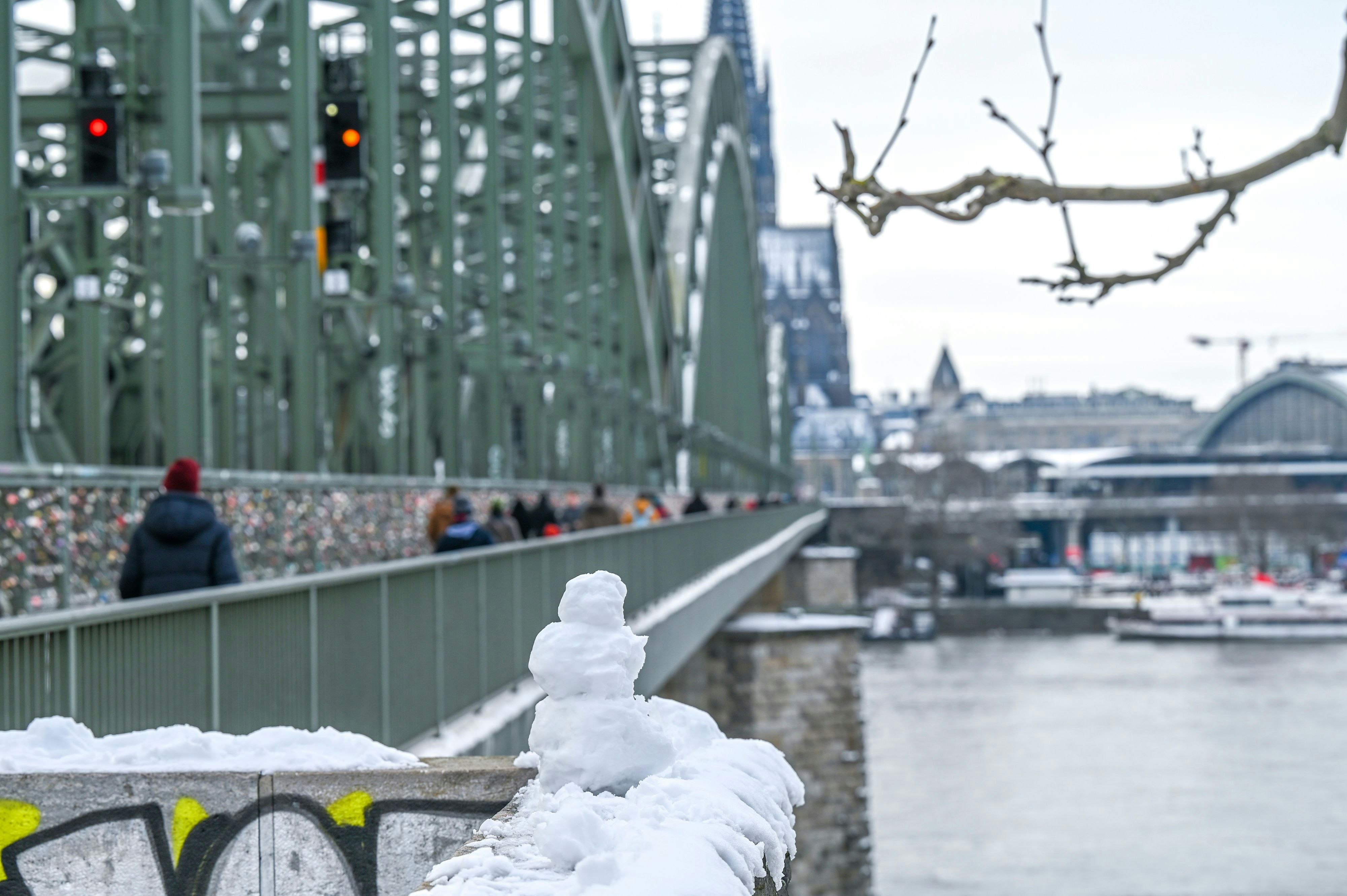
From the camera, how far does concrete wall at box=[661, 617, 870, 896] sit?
101ft

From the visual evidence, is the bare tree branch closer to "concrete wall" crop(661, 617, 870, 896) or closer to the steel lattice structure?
the steel lattice structure

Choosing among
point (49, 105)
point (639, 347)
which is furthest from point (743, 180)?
point (49, 105)

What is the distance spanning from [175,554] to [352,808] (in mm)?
4116

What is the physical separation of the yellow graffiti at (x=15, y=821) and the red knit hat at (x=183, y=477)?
3924 millimetres

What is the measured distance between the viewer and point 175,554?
26.8ft

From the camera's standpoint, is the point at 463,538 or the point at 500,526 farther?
the point at 500,526

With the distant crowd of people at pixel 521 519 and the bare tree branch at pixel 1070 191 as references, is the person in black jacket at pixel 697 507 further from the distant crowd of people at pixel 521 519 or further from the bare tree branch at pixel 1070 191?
the bare tree branch at pixel 1070 191

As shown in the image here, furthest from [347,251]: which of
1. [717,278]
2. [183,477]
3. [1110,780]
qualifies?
[717,278]

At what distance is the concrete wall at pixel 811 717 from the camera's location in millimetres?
30812

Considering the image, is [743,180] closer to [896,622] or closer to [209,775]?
[896,622]

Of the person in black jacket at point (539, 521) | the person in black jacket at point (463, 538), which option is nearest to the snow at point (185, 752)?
the person in black jacket at point (463, 538)

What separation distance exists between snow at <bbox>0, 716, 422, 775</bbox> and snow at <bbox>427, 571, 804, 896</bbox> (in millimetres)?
565

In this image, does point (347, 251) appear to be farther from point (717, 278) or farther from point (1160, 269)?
point (717, 278)

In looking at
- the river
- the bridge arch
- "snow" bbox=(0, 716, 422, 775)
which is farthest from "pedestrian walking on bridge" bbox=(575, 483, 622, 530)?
the bridge arch
